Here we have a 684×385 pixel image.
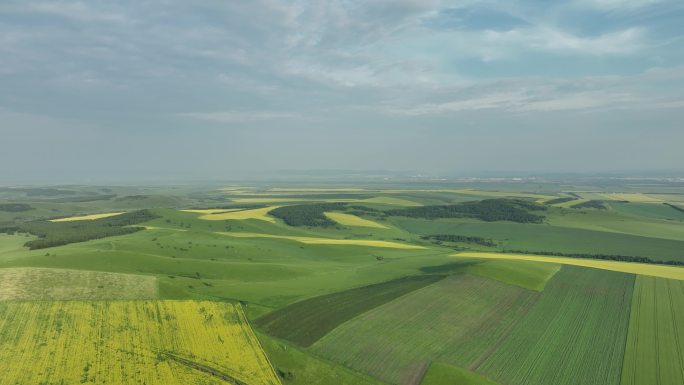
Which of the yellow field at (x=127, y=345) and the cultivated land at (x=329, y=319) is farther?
the cultivated land at (x=329, y=319)

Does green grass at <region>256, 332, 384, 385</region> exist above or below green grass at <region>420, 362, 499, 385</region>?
above

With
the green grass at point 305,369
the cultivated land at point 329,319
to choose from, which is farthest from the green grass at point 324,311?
the green grass at point 305,369

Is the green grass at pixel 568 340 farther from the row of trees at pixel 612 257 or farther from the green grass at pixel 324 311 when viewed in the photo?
the row of trees at pixel 612 257

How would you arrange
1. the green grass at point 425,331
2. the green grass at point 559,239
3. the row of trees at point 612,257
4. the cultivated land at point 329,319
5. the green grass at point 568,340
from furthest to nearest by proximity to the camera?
the green grass at point 559,239, the row of trees at point 612,257, the green grass at point 425,331, the green grass at point 568,340, the cultivated land at point 329,319

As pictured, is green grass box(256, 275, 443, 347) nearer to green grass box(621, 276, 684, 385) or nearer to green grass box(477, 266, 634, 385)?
green grass box(477, 266, 634, 385)

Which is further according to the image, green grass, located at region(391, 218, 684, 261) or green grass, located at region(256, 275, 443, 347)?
green grass, located at region(391, 218, 684, 261)

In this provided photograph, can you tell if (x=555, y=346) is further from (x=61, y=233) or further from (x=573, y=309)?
(x=61, y=233)

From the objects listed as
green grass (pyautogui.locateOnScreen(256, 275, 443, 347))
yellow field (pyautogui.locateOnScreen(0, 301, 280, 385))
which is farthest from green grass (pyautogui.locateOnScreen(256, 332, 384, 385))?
green grass (pyautogui.locateOnScreen(256, 275, 443, 347))
